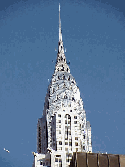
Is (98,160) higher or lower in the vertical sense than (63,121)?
lower

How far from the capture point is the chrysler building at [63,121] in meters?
172

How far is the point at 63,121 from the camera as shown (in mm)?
174250

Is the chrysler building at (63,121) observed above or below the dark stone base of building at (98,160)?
above

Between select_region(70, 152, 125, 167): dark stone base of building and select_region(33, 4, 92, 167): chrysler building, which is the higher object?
select_region(33, 4, 92, 167): chrysler building

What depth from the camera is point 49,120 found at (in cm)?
17962

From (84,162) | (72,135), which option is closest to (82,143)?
(72,135)

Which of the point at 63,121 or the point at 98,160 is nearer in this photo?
the point at 98,160

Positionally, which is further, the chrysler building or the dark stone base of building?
the chrysler building

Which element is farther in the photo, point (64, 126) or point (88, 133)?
point (88, 133)

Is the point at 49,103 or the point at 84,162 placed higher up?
the point at 49,103

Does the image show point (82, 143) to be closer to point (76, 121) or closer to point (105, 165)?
point (76, 121)

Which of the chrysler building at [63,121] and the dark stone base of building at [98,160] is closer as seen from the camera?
the dark stone base of building at [98,160]

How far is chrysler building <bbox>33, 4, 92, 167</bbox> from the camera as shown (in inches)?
6772

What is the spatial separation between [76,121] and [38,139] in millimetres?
18048
